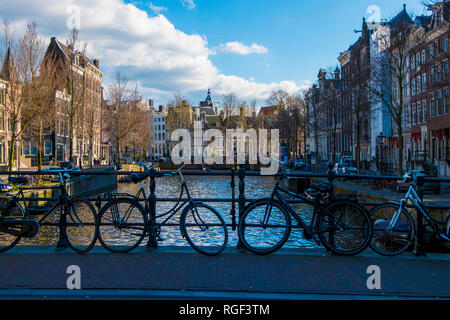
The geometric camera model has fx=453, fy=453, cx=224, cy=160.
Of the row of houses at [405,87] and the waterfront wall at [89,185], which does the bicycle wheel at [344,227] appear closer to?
the row of houses at [405,87]

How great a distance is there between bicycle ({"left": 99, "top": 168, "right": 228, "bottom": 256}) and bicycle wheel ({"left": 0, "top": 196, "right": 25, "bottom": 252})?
4.08 feet

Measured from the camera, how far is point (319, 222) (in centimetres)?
661

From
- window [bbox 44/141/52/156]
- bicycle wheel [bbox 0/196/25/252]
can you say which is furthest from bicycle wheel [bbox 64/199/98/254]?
window [bbox 44/141/52/156]

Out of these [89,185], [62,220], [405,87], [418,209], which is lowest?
[89,185]

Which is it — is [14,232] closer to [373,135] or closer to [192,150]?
[373,135]

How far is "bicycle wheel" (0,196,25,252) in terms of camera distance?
690cm

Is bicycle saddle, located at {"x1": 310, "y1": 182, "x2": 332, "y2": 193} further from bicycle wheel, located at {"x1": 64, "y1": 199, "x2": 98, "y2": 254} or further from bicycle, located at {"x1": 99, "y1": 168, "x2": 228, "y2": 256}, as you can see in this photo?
bicycle wheel, located at {"x1": 64, "y1": 199, "x2": 98, "y2": 254}

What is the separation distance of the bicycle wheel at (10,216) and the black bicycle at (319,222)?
3386 millimetres

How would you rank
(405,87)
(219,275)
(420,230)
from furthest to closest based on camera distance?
(405,87) < (420,230) < (219,275)

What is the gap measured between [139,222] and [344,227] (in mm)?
3069

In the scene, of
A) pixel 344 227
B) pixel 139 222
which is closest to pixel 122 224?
pixel 139 222

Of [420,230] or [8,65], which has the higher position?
[8,65]

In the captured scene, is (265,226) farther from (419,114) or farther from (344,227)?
(419,114)
